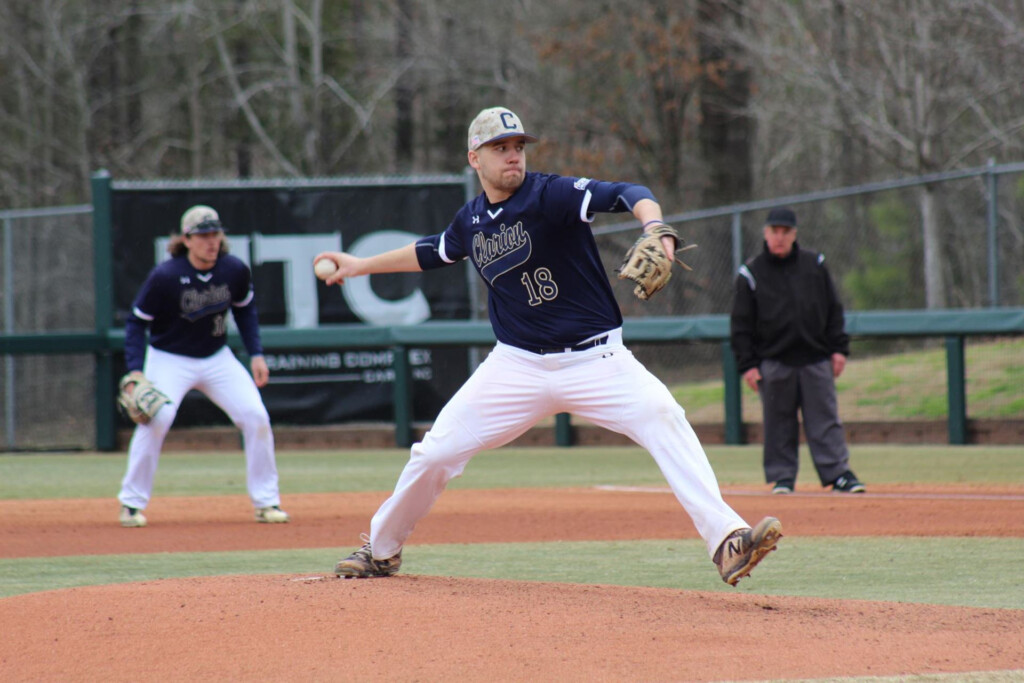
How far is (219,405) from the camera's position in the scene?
8.45m

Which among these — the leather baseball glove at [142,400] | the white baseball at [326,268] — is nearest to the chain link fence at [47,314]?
the leather baseball glove at [142,400]

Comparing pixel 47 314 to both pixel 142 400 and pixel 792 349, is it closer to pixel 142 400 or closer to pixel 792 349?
pixel 142 400

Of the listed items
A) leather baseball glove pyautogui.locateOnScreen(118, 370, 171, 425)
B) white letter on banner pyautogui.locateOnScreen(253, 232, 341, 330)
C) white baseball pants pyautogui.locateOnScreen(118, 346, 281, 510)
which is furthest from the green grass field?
leather baseball glove pyautogui.locateOnScreen(118, 370, 171, 425)

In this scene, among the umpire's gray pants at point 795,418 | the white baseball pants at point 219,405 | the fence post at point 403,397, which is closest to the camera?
the white baseball pants at point 219,405

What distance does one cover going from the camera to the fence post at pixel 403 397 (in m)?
14.8

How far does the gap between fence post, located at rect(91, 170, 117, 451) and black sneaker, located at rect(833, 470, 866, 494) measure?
28.7ft

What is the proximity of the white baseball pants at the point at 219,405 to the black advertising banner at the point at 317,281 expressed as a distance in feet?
23.4

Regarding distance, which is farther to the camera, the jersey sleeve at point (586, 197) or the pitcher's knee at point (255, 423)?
the pitcher's knee at point (255, 423)

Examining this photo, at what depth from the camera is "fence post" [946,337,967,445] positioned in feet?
42.4

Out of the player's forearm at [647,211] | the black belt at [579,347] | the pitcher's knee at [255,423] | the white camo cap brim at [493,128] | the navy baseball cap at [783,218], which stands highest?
the white camo cap brim at [493,128]

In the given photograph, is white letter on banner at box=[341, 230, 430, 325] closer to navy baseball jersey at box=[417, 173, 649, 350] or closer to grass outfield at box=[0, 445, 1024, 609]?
grass outfield at box=[0, 445, 1024, 609]

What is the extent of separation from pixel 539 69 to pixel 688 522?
1942 centimetres

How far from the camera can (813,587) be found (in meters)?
5.84

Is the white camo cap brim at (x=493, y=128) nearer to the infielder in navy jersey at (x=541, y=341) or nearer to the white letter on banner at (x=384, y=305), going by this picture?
the infielder in navy jersey at (x=541, y=341)
